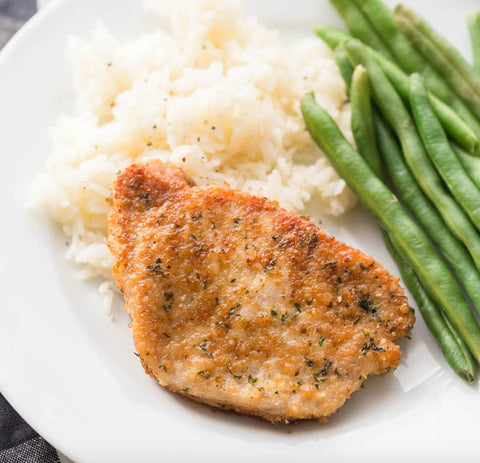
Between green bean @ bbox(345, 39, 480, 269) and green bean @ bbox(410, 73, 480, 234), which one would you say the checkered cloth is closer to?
green bean @ bbox(345, 39, 480, 269)

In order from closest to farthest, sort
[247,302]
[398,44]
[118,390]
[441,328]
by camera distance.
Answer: [247,302] → [118,390] → [441,328] → [398,44]

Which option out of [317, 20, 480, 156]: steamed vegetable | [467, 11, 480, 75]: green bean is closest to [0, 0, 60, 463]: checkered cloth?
[317, 20, 480, 156]: steamed vegetable

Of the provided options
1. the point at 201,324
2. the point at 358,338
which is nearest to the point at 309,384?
the point at 358,338

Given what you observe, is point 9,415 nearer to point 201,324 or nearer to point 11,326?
point 11,326

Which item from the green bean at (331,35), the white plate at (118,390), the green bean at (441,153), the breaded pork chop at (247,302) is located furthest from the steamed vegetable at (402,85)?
the breaded pork chop at (247,302)

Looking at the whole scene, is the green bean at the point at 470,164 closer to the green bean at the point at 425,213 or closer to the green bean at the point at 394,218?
the green bean at the point at 425,213

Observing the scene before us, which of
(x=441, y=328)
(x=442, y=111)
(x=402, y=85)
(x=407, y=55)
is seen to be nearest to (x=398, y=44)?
(x=407, y=55)

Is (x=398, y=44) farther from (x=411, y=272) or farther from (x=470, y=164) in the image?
(x=411, y=272)
